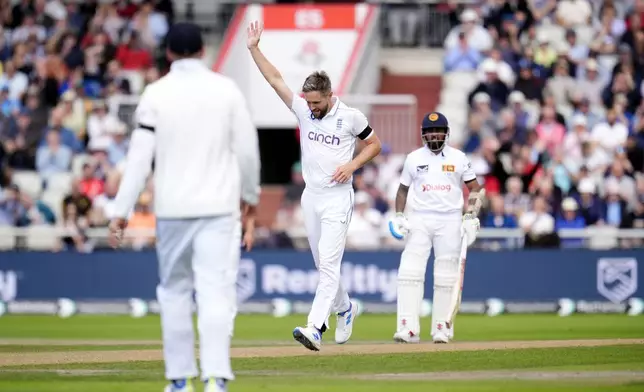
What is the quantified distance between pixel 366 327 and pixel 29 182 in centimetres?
951

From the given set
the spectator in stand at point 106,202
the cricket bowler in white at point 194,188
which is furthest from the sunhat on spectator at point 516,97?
the cricket bowler in white at point 194,188

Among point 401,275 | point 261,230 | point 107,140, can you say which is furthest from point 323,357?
point 107,140

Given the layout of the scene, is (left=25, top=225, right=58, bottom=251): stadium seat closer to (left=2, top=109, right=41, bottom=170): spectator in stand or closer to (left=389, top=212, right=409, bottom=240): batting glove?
(left=2, top=109, right=41, bottom=170): spectator in stand

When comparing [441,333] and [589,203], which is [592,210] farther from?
[441,333]

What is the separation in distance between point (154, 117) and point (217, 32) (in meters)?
21.3

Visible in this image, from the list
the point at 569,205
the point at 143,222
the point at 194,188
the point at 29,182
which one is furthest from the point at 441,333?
the point at 29,182

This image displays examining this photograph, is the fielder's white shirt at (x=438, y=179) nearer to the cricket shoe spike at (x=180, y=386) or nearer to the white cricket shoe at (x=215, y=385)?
the cricket shoe spike at (x=180, y=386)

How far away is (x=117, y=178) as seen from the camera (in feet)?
87.4

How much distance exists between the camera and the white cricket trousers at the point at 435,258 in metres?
16.6

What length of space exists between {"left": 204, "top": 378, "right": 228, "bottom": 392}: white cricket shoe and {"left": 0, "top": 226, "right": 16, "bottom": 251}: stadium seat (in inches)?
592

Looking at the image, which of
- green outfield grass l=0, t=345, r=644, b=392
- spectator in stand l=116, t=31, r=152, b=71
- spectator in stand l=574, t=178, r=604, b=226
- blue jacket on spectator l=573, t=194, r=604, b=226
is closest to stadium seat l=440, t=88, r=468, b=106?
spectator in stand l=574, t=178, r=604, b=226

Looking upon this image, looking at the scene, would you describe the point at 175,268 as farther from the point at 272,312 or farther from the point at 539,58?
the point at 539,58

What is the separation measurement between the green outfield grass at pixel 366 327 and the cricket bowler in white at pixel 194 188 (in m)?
6.85

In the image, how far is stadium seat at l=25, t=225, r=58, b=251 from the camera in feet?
82.1
